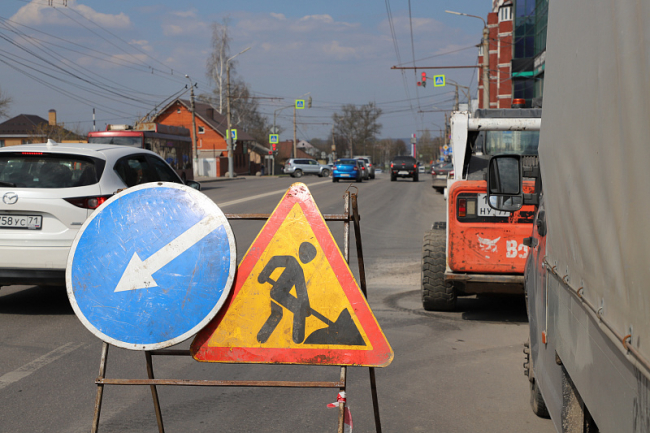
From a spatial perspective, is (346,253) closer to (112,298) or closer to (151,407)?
(112,298)

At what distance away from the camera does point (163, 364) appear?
16.3ft

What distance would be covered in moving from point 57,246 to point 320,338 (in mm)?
4291

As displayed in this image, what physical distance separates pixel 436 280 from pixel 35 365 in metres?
3.72

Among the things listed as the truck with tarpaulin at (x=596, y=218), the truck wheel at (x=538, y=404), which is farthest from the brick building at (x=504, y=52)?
the truck with tarpaulin at (x=596, y=218)

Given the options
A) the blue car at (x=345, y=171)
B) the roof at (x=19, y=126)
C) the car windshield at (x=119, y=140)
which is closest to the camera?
the car windshield at (x=119, y=140)

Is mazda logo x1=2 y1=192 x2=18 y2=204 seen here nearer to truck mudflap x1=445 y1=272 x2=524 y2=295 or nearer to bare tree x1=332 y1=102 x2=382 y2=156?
truck mudflap x1=445 y1=272 x2=524 y2=295

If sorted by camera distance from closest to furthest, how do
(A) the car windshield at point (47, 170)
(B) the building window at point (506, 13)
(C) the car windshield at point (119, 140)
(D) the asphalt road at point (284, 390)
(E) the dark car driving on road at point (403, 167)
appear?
1. (D) the asphalt road at point (284, 390)
2. (A) the car windshield at point (47, 170)
3. (C) the car windshield at point (119, 140)
4. (E) the dark car driving on road at point (403, 167)
5. (B) the building window at point (506, 13)

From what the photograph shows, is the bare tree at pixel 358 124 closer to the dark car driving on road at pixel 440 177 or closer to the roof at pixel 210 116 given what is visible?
the roof at pixel 210 116

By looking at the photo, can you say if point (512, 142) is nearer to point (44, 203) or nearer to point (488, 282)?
point (488, 282)

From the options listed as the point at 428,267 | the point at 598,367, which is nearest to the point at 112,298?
the point at 598,367

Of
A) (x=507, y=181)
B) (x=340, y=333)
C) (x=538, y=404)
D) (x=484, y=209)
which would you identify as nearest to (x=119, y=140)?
(x=484, y=209)

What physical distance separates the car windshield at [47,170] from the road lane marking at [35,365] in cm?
181

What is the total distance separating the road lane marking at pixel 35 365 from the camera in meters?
4.57

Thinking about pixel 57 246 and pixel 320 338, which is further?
pixel 57 246
